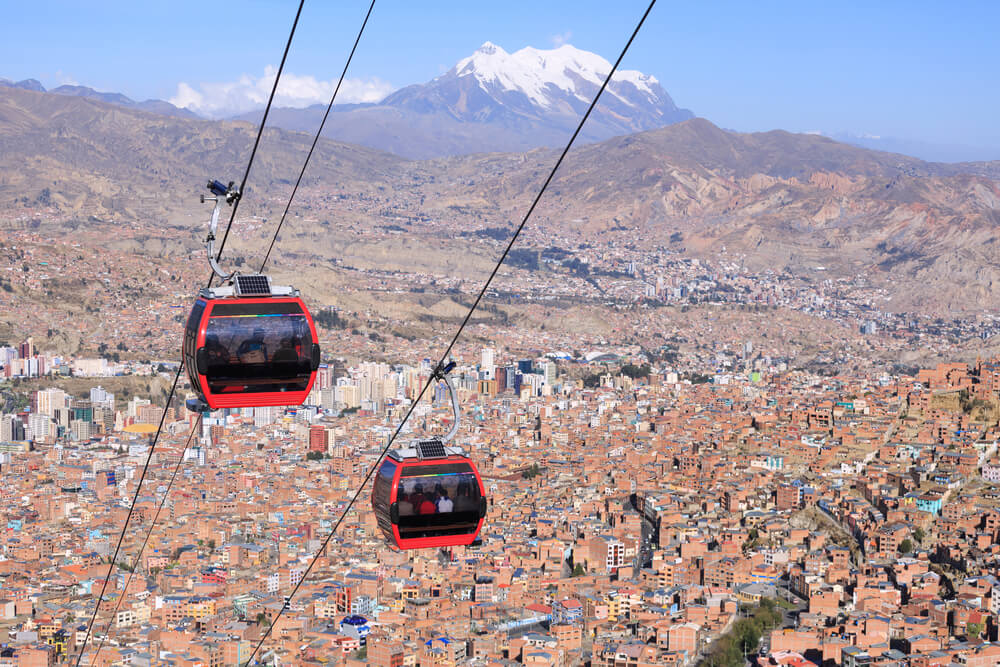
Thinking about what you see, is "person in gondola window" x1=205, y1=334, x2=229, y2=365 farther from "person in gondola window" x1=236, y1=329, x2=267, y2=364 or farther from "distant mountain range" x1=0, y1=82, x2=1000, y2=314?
"distant mountain range" x1=0, y1=82, x2=1000, y2=314

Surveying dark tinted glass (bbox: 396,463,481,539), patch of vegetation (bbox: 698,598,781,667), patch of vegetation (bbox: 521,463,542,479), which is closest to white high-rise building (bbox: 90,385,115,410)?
patch of vegetation (bbox: 521,463,542,479)

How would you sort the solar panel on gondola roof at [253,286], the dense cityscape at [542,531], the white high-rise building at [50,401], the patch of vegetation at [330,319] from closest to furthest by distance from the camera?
the solar panel on gondola roof at [253,286] < the dense cityscape at [542,531] < the white high-rise building at [50,401] < the patch of vegetation at [330,319]

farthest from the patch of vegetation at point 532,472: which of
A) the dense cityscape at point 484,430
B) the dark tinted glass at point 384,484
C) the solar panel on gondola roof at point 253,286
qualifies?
the solar panel on gondola roof at point 253,286

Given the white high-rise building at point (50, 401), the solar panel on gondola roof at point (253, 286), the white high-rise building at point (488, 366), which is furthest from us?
the white high-rise building at point (488, 366)

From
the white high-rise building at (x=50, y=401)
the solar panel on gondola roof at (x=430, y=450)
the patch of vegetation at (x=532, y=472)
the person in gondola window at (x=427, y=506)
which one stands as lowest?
the patch of vegetation at (x=532, y=472)

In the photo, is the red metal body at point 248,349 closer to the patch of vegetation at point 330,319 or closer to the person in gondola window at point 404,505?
the person in gondola window at point 404,505

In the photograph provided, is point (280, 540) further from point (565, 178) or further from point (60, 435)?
point (565, 178)

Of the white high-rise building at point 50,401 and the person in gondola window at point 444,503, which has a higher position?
the person in gondola window at point 444,503
